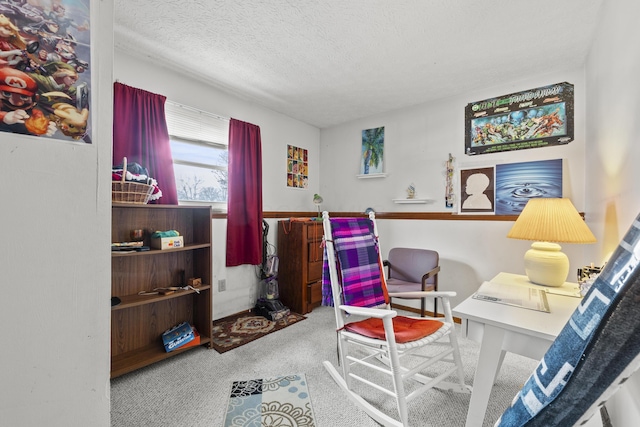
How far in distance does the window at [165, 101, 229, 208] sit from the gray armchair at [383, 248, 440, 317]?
6.51 feet

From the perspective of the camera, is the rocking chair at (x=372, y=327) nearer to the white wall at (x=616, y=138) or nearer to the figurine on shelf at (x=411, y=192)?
the white wall at (x=616, y=138)

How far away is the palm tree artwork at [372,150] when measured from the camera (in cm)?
348

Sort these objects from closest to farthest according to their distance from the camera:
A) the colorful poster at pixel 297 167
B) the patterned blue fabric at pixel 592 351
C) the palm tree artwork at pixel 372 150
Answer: the patterned blue fabric at pixel 592 351
the palm tree artwork at pixel 372 150
the colorful poster at pixel 297 167

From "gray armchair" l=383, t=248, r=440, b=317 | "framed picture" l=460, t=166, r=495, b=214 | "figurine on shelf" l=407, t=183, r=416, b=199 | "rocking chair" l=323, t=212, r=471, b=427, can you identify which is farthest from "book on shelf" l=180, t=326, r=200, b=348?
"framed picture" l=460, t=166, r=495, b=214

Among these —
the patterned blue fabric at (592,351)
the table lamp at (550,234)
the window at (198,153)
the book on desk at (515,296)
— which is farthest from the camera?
the window at (198,153)

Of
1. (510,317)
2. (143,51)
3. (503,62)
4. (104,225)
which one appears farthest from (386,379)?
(143,51)

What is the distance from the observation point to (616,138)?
1.43m

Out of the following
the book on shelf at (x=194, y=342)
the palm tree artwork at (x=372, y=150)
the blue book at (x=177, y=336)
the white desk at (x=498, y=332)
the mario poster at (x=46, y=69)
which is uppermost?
the palm tree artwork at (x=372, y=150)

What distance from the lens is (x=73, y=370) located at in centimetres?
84

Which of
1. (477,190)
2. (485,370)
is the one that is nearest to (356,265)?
(485,370)

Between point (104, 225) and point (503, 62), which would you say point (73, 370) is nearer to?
point (104, 225)

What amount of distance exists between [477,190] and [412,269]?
1068mm

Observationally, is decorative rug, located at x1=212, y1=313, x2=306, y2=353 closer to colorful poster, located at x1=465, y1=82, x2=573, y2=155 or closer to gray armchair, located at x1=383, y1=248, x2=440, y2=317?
gray armchair, located at x1=383, y1=248, x2=440, y2=317

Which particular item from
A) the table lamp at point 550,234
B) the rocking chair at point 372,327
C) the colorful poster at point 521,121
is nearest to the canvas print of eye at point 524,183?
the colorful poster at point 521,121
